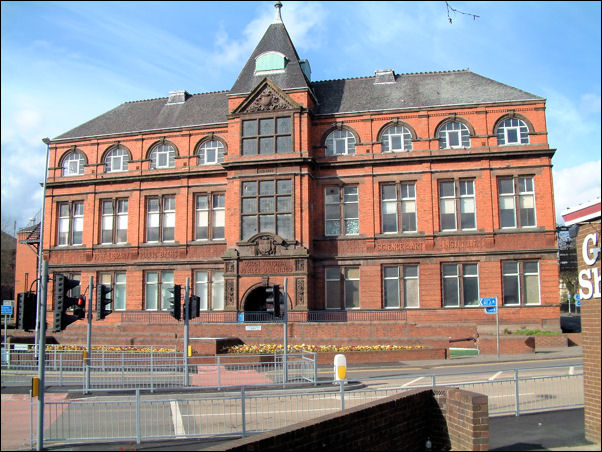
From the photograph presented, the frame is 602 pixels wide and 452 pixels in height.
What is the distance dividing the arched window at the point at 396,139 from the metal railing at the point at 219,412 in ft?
71.0

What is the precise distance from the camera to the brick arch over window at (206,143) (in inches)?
1443

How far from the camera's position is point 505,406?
43.7ft

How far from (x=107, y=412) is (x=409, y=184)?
25.1 m

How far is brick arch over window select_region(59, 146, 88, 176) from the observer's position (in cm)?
3938

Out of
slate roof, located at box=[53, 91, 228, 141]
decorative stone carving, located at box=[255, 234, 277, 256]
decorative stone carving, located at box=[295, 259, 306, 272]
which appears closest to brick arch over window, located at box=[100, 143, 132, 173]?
slate roof, located at box=[53, 91, 228, 141]

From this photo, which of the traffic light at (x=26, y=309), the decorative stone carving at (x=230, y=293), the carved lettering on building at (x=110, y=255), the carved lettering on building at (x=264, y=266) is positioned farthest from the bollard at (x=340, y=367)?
the carved lettering on building at (x=110, y=255)

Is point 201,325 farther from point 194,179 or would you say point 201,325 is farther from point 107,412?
point 107,412

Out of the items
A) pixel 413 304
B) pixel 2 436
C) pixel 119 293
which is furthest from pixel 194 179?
pixel 2 436

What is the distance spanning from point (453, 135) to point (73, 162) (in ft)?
84.9

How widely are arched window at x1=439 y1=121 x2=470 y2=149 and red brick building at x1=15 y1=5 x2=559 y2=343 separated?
0.24ft

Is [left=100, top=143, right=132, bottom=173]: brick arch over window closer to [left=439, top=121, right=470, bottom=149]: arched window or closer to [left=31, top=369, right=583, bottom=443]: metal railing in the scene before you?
[left=439, top=121, right=470, bottom=149]: arched window

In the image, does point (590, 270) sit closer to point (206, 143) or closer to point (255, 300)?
point (255, 300)

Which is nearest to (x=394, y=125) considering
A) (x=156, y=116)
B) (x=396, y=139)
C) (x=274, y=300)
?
(x=396, y=139)

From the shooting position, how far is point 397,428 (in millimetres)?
10383
